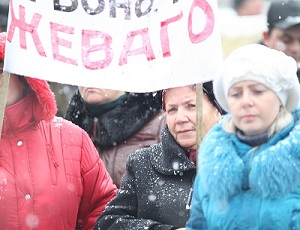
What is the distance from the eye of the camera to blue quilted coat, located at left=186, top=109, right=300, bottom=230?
12.6ft

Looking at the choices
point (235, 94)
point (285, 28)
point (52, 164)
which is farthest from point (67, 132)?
point (285, 28)

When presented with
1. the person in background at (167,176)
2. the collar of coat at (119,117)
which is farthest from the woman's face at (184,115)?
the collar of coat at (119,117)

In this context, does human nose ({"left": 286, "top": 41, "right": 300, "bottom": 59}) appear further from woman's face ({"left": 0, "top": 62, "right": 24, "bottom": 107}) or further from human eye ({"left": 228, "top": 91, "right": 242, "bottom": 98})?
human eye ({"left": 228, "top": 91, "right": 242, "bottom": 98})

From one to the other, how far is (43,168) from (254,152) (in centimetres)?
145

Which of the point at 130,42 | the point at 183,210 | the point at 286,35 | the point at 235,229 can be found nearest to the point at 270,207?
the point at 235,229

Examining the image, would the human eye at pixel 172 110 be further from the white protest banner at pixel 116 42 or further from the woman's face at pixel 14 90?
the woman's face at pixel 14 90

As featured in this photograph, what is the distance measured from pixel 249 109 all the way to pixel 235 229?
435mm

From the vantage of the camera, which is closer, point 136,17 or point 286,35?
point 136,17

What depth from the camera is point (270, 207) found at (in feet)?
12.6

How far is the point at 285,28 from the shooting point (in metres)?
6.31

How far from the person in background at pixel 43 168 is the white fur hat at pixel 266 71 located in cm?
132

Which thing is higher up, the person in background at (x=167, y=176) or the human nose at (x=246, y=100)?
the human nose at (x=246, y=100)

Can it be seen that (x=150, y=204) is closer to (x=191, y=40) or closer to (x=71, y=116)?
(x=191, y=40)

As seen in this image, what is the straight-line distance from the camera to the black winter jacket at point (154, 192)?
4.80 metres
